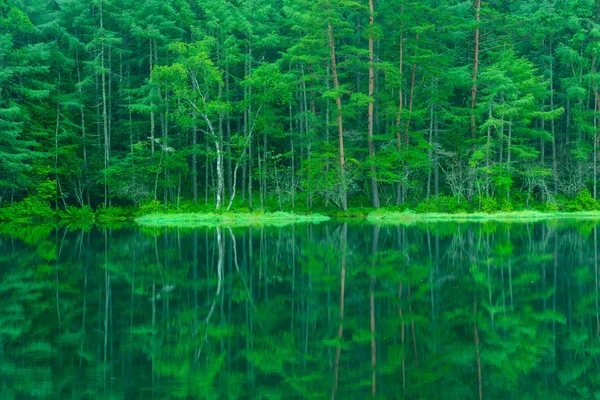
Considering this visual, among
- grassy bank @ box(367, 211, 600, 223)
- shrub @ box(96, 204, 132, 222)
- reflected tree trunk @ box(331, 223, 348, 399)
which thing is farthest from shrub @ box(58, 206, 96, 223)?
reflected tree trunk @ box(331, 223, 348, 399)

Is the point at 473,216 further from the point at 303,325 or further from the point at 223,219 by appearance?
the point at 303,325

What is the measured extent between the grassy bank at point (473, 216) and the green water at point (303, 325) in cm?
1666

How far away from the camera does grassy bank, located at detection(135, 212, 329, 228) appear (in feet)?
113

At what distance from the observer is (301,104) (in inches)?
1682

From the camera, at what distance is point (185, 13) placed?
43.4 m

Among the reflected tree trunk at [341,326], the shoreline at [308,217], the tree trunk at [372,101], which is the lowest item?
the reflected tree trunk at [341,326]

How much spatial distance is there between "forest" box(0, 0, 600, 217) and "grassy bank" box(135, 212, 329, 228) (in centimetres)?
230

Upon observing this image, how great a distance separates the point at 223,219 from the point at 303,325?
86.7ft

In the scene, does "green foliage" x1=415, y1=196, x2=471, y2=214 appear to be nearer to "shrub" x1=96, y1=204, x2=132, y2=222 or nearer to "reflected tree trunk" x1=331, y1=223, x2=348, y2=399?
"shrub" x1=96, y1=204, x2=132, y2=222

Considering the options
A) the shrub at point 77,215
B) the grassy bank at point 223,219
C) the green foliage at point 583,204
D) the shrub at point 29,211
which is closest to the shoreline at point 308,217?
the grassy bank at point 223,219

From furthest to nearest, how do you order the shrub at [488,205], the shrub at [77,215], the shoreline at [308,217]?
the shrub at [77,215]
the shrub at [488,205]
the shoreline at [308,217]

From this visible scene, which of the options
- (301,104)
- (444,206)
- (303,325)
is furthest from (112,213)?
(303,325)

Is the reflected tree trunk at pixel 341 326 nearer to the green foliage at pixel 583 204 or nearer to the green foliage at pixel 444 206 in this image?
the green foliage at pixel 444 206

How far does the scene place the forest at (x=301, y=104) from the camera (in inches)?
1516
